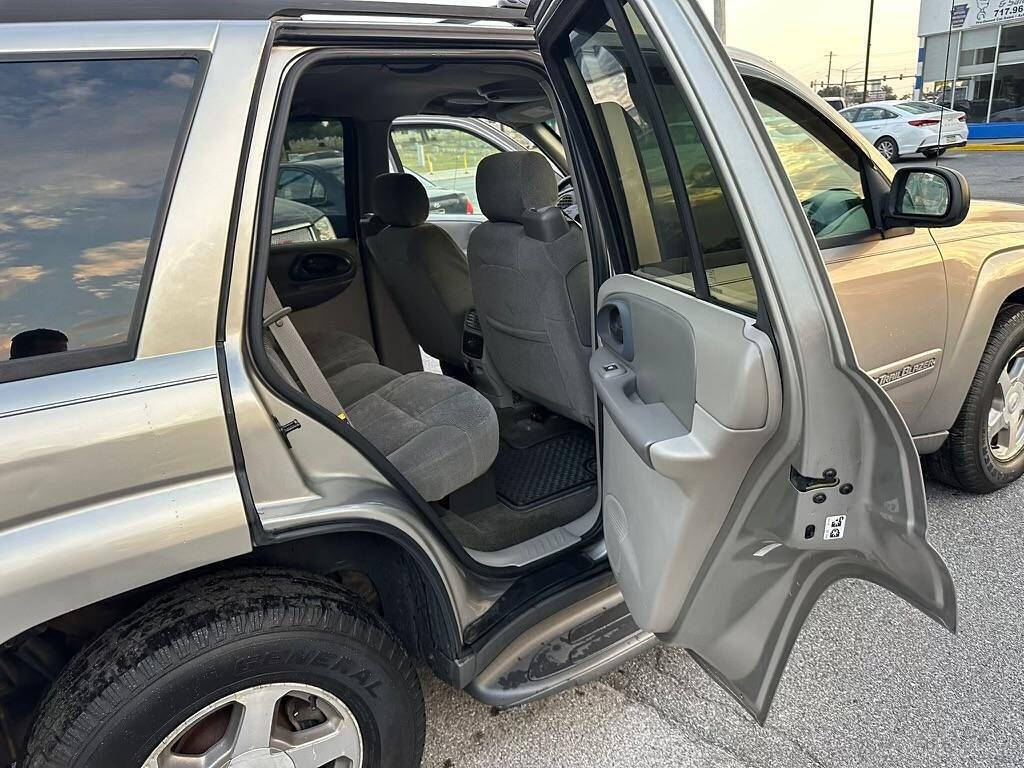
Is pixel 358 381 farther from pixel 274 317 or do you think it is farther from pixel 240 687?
pixel 240 687

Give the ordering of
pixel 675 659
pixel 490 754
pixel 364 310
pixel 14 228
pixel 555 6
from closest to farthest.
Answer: pixel 14 228
pixel 555 6
pixel 490 754
pixel 675 659
pixel 364 310

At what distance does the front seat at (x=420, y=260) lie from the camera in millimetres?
3246

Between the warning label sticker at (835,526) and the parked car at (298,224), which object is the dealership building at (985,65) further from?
the warning label sticker at (835,526)

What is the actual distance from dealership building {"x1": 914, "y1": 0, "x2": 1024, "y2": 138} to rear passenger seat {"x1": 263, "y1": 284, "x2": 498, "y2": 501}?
1869cm

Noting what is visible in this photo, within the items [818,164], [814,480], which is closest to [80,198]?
[814,480]

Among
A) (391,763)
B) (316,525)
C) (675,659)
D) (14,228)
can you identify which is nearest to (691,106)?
(316,525)

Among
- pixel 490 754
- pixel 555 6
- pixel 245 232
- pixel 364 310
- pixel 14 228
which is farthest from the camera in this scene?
pixel 364 310

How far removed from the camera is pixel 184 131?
1250 mm

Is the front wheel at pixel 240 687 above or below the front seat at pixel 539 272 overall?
below

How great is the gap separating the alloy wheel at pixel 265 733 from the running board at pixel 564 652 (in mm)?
371

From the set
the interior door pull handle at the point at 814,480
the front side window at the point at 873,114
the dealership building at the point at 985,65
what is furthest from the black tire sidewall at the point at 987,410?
the dealership building at the point at 985,65

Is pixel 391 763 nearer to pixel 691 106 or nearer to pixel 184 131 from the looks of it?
pixel 184 131

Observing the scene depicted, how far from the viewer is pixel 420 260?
3.25 metres

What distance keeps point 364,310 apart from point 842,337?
110 inches
